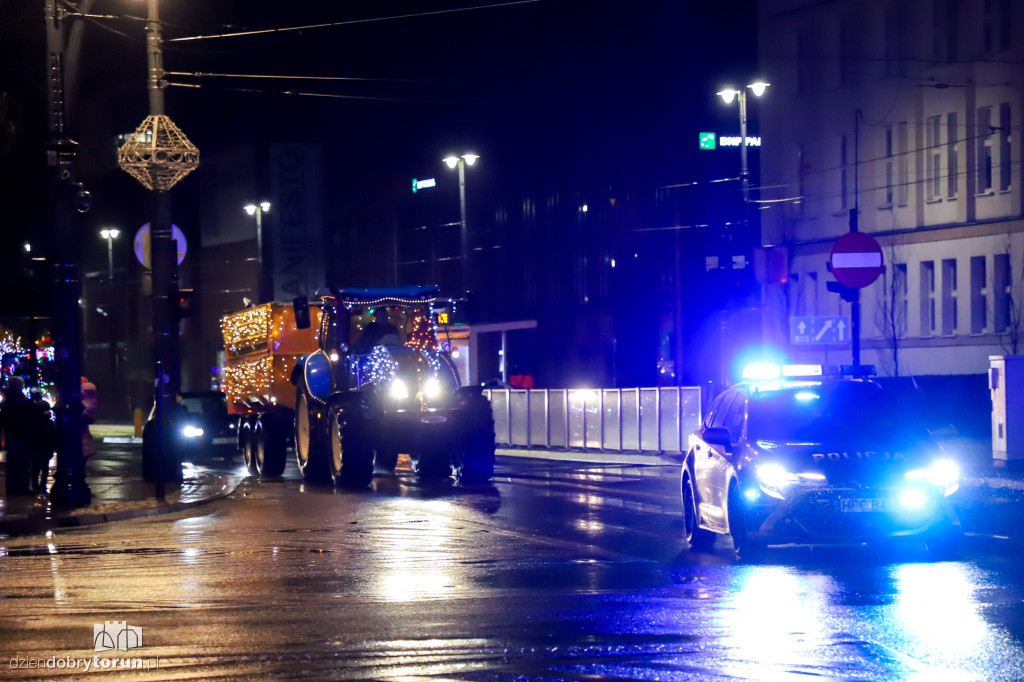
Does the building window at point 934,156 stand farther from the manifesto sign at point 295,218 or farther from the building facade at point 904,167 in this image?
the manifesto sign at point 295,218

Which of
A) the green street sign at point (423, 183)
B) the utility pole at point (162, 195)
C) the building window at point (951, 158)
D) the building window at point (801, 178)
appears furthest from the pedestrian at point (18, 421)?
the green street sign at point (423, 183)

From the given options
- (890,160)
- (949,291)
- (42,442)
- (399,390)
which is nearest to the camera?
(42,442)

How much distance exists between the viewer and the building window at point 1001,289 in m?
40.8

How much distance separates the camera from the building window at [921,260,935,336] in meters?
44.1

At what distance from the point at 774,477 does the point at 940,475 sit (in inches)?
55.1

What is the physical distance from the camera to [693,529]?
1388cm

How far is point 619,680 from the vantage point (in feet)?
24.6

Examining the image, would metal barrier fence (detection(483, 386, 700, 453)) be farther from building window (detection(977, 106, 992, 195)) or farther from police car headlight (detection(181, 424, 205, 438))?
building window (detection(977, 106, 992, 195))

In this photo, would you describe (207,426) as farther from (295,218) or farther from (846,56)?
(295,218)

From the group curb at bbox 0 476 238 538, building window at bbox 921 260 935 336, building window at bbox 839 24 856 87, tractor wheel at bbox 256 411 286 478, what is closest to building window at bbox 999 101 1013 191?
building window at bbox 921 260 935 336

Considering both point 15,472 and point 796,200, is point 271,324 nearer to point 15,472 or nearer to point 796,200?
point 15,472

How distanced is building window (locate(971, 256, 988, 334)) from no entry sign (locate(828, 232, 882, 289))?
24.0m

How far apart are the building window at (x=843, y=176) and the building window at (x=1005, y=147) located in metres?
6.47

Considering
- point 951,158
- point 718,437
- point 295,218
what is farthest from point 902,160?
point 718,437
